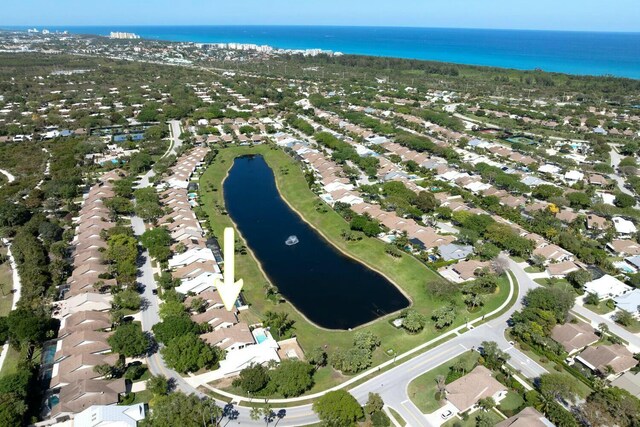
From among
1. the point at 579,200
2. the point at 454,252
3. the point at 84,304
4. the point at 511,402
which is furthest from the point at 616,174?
the point at 84,304

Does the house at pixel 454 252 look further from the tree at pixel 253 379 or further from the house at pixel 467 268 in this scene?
the tree at pixel 253 379

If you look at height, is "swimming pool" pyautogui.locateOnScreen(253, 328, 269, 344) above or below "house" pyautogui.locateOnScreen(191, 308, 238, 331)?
below

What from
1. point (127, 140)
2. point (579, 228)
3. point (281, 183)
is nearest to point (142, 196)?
point (281, 183)

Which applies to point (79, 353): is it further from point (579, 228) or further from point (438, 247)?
point (579, 228)

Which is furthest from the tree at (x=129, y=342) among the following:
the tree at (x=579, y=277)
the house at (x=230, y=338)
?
the tree at (x=579, y=277)

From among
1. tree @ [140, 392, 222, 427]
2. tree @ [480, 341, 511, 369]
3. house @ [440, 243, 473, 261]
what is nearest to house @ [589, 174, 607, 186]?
house @ [440, 243, 473, 261]

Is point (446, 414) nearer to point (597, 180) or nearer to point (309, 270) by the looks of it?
point (309, 270)

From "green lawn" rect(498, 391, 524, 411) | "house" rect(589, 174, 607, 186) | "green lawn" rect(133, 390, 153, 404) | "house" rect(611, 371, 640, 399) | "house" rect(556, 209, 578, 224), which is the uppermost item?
"house" rect(589, 174, 607, 186)

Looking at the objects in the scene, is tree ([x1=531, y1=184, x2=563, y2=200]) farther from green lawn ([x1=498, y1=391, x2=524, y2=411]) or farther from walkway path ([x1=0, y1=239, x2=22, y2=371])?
walkway path ([x1=0, y1=239, x2=22, y2=371])
